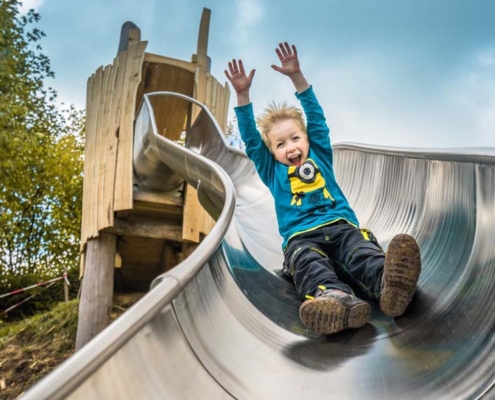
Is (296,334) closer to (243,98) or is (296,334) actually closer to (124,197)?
(243,98)

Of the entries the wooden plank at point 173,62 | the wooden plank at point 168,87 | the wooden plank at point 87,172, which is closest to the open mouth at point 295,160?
the wooden plank at point 87,172

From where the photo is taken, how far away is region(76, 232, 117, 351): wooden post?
4.43 m

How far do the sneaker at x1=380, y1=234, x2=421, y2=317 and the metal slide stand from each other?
0.22ft

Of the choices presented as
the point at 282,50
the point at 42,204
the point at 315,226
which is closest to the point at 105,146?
the point at 282,50

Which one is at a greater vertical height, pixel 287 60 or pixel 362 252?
pixel 287 60

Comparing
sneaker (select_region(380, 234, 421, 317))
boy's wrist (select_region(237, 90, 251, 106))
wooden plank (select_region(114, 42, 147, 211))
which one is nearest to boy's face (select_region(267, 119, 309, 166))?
boy's wrist (select_region(237, 90, 251, 106))

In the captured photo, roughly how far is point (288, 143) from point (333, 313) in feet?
3.47

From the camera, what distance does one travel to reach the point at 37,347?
5.40 metres

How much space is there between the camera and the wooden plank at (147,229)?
4.75 m

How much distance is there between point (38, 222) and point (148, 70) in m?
6.60

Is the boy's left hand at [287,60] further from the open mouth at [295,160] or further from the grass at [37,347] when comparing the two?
the grass at [37,347]

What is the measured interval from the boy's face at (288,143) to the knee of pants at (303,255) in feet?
1.74

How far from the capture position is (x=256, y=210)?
3.26 meters

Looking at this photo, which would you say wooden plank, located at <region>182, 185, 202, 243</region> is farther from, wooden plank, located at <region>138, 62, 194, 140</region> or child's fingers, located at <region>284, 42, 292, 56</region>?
child's fingers, located at <region>284, 42, 292, 56</region>
